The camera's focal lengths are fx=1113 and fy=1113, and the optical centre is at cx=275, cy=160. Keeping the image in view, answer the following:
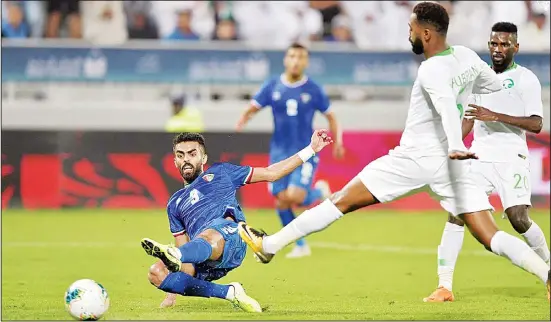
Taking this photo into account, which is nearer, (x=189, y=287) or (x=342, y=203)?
(x=342, y=203)

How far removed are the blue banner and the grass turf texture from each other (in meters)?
2.48

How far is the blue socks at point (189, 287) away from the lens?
8.12 m

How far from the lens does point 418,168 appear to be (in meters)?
7.87

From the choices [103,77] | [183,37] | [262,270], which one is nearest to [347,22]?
[183,37]

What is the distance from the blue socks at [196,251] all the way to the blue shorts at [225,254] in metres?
0.24

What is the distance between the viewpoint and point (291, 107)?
551 inches

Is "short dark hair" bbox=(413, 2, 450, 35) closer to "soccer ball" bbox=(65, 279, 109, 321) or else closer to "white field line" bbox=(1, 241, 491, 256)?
"soccer ball" bbox=(65, 279, 109, 321)

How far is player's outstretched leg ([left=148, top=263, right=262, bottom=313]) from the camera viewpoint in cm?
812

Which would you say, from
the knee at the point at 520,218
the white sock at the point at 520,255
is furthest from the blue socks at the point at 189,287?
the knee at the point at 520,218

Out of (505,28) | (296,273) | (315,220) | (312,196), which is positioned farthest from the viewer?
(312,196)

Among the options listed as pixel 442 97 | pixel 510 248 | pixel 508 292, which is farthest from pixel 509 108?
pixel 510 248

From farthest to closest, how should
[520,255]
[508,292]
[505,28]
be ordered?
[508,292] < [505,28] < [520,255]

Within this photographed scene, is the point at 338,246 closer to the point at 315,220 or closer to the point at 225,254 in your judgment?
the point at 225,254

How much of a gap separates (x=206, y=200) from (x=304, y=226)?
0.96m
